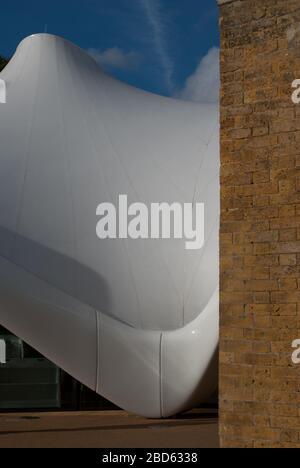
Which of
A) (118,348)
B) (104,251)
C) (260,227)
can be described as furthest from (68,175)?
(260,227)

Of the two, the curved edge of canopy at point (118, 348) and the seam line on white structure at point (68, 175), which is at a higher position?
the seam line on white structure at point (68, 175)

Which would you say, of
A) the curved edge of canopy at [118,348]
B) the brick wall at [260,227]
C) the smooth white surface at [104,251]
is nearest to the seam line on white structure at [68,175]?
the smooth white surface at [104,251]

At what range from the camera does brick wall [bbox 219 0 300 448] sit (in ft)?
14.5

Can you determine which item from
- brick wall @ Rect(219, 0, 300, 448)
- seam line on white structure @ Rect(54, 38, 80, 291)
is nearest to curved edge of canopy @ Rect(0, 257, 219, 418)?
seam line on white structure @ Rect(54, 38, 80, 291)

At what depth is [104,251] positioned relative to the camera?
31.5ft

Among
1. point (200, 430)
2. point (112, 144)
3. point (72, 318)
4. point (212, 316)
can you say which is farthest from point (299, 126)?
point (200, 430)

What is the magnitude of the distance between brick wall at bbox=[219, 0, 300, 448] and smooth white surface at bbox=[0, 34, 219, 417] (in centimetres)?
412

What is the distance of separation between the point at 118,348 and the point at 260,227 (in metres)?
4.83

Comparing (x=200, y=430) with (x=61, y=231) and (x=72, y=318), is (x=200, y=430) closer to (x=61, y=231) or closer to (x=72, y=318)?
(x=72, y=318)

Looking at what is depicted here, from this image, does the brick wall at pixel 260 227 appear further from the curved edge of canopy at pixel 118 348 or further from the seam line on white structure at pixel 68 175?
the seam line on white structure at pixel 68 175

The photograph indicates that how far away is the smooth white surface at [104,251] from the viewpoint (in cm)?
891

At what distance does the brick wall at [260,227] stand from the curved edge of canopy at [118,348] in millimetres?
4118

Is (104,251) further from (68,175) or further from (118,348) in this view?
(118,348)

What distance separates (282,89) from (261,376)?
1.85 meters
